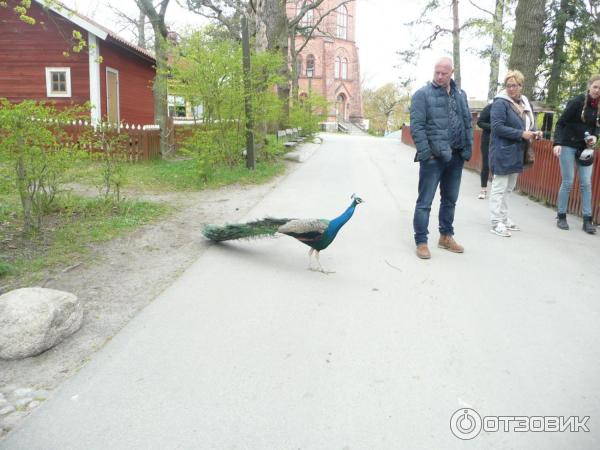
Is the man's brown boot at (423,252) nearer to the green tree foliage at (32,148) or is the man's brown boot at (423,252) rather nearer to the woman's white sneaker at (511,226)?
the woman's white sneaker at (511,226)

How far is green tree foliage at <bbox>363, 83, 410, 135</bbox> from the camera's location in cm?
7731

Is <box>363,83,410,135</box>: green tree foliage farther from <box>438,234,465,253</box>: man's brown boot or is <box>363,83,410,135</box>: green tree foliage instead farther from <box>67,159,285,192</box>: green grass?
<box>438,234,465,253</box>: man's brown boot

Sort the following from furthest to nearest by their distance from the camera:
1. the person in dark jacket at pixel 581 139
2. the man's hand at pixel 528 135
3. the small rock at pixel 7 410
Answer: the person in dark jacket at pixel 581 139 < the man's hand at pixel 528 135 < the small rock at pixel 7 410

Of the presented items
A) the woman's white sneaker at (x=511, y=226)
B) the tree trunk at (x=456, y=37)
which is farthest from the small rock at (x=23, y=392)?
the tree trunk at (x=456, y=37)

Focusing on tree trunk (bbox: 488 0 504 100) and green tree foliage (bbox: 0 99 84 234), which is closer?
green tree foliage (bbox: 0 99 84 234)

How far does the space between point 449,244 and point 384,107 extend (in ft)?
248

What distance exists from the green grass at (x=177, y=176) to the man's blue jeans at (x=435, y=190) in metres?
5.87

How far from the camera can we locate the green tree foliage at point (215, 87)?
11.3 meters

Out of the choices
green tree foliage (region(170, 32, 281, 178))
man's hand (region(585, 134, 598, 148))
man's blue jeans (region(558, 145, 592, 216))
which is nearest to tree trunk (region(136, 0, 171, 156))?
green tree foliage (region(170, 32, 281, 178))

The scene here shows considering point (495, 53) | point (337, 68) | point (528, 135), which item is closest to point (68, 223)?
point (528, 135)

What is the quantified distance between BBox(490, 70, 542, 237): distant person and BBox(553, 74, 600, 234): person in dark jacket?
651 millimetres

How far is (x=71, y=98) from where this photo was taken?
19.1m

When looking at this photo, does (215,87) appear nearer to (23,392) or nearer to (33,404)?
(23,392)

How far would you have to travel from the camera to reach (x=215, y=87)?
1159 centimetres
